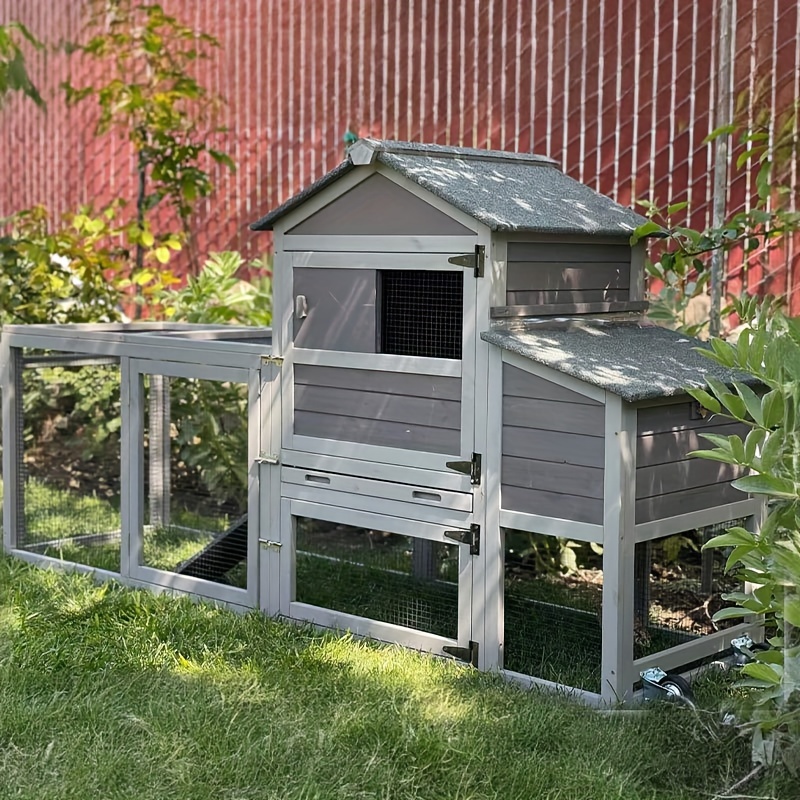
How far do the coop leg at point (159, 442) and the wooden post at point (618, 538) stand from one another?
9.47 ft

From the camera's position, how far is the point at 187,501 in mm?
6316

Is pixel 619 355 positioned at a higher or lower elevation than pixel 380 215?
lower

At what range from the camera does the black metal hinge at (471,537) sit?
400 centimetres

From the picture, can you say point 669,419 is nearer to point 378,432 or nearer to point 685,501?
point 685,501

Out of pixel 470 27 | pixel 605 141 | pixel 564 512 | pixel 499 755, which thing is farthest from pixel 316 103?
pixel 499 755

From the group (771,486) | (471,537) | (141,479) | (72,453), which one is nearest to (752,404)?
(771,486)

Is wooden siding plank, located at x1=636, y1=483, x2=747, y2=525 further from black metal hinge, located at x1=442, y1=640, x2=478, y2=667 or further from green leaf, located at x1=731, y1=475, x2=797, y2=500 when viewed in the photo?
green leaf, located at x1=731, y1=475, x2=797, y2=500

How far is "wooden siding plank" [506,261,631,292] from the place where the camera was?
13.2ft

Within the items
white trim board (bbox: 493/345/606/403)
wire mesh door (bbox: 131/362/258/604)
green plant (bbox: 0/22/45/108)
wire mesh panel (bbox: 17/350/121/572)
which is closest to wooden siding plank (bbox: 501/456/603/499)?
white trim board (bbox: 493/345/606/403)

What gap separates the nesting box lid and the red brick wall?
4.76 feet

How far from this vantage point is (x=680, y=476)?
12.6 ft

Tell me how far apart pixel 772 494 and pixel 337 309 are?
75.9 inches

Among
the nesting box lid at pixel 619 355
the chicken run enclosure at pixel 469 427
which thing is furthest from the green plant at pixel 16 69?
the nesting box lid at pixel 619 355

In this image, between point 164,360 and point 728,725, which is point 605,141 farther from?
point 728,725
